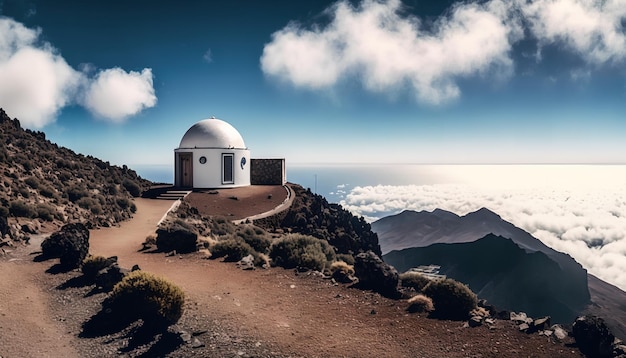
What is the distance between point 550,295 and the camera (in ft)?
217

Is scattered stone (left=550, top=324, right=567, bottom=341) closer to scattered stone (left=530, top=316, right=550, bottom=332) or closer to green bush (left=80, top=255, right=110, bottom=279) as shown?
scattered stone (left=530, top=316, right=550, bottom=332)

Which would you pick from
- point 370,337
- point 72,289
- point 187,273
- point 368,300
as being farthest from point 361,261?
point 72,289

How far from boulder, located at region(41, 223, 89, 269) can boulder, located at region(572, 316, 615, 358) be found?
42.3ft

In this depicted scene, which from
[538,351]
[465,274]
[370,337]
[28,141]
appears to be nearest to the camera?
[538,351]

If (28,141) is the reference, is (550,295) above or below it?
below

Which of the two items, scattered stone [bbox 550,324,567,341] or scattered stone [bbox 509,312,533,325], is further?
scattered stone [bbox 509,312,533,325]

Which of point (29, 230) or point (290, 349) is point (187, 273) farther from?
point (29, 230)

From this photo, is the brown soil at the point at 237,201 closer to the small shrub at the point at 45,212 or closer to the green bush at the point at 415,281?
the small shrub at the point at 45,212

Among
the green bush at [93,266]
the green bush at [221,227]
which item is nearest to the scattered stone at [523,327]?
the green bush at [93,266]

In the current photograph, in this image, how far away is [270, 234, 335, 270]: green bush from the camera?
1305 centimetres

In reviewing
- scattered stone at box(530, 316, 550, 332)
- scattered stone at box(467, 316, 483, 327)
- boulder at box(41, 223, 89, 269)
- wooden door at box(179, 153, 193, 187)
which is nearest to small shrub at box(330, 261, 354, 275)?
scattered stone at box(467, 316, 483, 327)

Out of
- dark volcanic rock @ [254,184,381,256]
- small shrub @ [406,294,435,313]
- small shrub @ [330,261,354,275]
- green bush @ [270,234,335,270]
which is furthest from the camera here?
dark volcanic rock @ [254,184,381,256]

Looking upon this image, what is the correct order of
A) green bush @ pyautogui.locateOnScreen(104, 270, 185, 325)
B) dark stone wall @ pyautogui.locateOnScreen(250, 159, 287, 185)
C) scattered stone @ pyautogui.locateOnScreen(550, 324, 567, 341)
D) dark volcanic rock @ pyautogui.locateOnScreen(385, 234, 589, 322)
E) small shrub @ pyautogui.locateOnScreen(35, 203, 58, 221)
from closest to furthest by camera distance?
scattered stone @ pyautogui.locateOnScreen(550, 324, 567, 341) → green bush @ pyautogui.locateOnScreen(104, 270, 185, 325) → small shrub @ pyautogui.locateOnScreen(35, 203, 58, 221) → dark stone wall @ pyautogui.locateOnScreen(250, 159, 287, 185) → dark volcanic rock @ pyautogui.locateOnScreen(385, 234, 589, 322)

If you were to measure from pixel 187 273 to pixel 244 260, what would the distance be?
1.98 m
